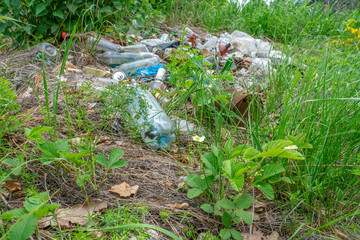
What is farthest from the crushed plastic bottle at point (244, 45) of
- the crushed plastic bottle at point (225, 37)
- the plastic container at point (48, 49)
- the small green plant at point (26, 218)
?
the small green plant at point (26, 218)

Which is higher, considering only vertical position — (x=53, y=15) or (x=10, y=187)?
(x=53, y=15)

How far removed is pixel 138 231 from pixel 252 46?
11.4ft

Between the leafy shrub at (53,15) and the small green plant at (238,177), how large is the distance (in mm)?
2012

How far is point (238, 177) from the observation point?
4.24 ft

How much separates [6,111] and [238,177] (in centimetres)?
132

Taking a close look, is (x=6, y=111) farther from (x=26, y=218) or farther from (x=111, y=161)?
(x=26, y=218)

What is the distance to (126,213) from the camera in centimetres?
135

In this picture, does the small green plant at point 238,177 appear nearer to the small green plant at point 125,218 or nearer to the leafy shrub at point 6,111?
the small green plant at point 125,218

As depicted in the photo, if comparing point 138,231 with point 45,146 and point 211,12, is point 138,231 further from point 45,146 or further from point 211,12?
point 211,12

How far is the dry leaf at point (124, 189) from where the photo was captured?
5.13 ft

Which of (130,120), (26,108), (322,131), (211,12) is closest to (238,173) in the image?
(322,131)

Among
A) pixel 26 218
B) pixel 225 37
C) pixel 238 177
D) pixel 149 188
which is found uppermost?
pixel 238 177

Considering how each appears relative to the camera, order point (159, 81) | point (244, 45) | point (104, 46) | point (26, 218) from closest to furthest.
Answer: point (26, 218), point (159, 81), point (104, 46), point (244, 45)

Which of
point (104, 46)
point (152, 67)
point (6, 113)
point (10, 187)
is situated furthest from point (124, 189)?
point (104, 46)
